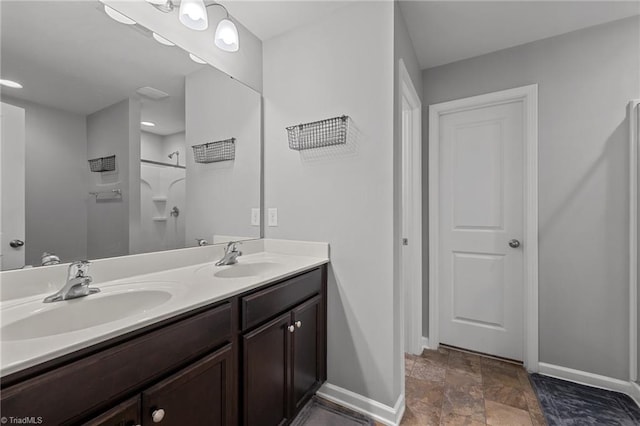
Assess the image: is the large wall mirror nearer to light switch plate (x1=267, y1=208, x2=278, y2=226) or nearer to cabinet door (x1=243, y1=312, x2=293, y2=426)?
light switch plate (x1=267, y1=208, x2=278, y2=226)

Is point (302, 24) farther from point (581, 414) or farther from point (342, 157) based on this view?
point (581, 414)

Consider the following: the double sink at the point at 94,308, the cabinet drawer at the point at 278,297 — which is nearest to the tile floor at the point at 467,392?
the cabinet drawer at the point at 278,297

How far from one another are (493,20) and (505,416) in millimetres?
2428

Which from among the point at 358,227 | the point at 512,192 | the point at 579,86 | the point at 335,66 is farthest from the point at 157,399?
the point at 579,86

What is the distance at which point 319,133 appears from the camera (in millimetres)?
1678

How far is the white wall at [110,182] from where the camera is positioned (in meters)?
1.17

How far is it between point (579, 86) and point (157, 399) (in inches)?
112

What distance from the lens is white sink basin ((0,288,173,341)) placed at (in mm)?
799

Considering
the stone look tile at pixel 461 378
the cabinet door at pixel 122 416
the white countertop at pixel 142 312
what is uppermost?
the white countertop at pixel 142 312

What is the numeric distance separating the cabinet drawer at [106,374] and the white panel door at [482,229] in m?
2.05

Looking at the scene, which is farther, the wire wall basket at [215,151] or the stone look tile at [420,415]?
the wire wall basket at [215,151]

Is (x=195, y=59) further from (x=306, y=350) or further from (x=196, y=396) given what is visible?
(x=306, y=350)

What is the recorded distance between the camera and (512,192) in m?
2.09

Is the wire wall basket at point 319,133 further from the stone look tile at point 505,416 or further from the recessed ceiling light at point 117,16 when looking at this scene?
the stone look tile at point 505,416
